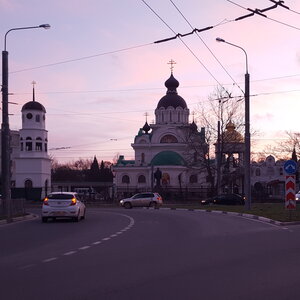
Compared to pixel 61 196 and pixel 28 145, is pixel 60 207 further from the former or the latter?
pixel 28 145

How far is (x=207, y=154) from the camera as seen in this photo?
63.2m

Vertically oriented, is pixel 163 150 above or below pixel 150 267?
above

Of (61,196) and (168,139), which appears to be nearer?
(61,196)

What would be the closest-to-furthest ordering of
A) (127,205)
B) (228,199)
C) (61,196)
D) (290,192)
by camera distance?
(61,196), (290,192), (127,205), (228,199)

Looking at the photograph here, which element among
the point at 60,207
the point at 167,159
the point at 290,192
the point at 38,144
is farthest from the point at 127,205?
the point at 167,159

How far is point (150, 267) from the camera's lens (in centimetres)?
1098

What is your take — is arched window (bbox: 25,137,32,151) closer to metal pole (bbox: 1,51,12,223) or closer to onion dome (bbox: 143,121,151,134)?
onion dome (bbox: 143,121,151,134)

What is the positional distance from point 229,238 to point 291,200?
979 cm

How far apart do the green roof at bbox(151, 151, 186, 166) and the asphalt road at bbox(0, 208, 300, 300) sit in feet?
222

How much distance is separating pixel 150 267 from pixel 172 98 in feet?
268

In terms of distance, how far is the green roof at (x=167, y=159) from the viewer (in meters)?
86.2

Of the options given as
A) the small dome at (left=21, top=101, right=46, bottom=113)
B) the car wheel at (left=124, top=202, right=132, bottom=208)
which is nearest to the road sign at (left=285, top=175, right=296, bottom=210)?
the car wheel at (left=124, top=202, right=132, bottom=208)

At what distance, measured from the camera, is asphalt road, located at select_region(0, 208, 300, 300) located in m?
8.49

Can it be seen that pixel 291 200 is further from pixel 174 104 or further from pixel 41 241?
pixel 174 104
